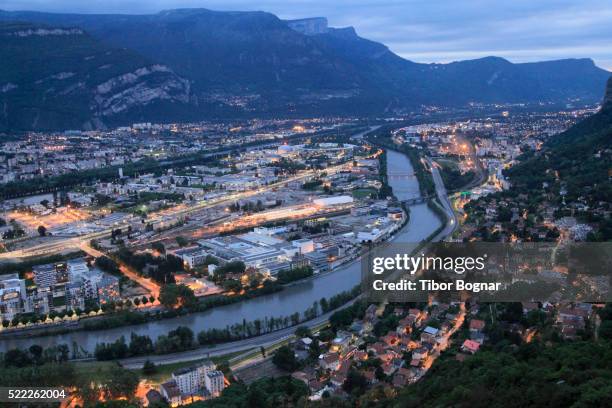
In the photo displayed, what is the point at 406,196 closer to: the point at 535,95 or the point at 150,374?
the point at 150,374

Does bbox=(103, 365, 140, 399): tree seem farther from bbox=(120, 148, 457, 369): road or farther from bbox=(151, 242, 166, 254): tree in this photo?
bbox=(151, 242, 166, 254): tree

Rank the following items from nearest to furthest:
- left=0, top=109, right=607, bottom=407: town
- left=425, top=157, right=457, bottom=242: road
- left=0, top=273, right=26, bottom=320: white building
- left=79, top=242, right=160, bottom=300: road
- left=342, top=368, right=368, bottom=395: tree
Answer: left=342, top=368, right=368, bottom=395: tree → left=0, top=109, right=607, bottom=407: town → left=0, top=273, right=26, bottom=320: white building → left=79, top=242, right=160, bottom=300: road → left=425, top=157, right=457, bottom=242: road

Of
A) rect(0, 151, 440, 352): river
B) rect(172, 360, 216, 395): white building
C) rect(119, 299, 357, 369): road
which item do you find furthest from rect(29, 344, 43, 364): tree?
rect(172, 360, 216, 395): white building

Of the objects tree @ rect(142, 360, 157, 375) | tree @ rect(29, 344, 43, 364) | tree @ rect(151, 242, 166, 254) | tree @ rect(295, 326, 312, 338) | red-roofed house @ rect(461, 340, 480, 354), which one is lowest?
tree @ rect(142, 360, 157, 375)

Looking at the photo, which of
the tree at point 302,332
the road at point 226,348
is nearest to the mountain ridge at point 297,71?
the road at point 226,348

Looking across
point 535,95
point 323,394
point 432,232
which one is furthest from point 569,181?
point 535,95

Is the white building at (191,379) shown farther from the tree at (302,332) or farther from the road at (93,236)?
the road at (93,236)

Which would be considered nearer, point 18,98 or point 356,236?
point 356,236

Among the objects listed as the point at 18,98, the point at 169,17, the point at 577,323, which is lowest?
the point at 577,323
